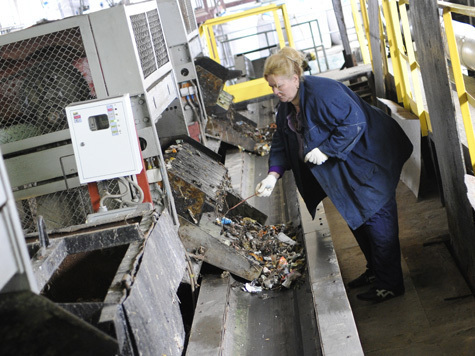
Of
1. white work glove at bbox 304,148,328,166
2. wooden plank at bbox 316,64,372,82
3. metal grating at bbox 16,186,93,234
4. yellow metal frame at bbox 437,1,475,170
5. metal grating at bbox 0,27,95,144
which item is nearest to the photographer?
yellow metal frame at bbox 437,1,475,170

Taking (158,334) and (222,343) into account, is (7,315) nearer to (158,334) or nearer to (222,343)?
(158,334)

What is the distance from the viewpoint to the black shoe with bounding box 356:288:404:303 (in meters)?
4.79

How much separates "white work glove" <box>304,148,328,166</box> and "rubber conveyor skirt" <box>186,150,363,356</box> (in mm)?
855

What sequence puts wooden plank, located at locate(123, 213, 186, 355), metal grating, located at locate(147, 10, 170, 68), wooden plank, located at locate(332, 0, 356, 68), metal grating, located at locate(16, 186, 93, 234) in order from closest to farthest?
wooden plank, located at locate(123, 213, 186, 355) → metal grating, located at locate(16, 186, 93, 234) → metal grating, located at locate(147, 10, 170, 68) → wooden plank, located at locate(332, 0, 356, 68)


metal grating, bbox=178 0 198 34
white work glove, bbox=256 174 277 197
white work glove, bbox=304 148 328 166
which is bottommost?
white work glove, bbox=256 174 277 197

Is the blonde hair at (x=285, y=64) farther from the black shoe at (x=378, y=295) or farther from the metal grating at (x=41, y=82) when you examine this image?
the black shoe at (x=378, y=295)

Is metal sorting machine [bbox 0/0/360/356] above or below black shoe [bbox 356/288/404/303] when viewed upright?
above

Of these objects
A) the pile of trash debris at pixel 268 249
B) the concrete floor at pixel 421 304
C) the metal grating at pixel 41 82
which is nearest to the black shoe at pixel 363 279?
the concrete floor at pixel 421 304

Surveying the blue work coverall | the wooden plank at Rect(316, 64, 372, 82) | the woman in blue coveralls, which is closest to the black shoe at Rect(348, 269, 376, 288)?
the woman in blue coveralls

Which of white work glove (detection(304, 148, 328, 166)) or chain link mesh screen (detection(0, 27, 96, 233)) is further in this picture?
white work glove (detection(304, 148, 328, 166))

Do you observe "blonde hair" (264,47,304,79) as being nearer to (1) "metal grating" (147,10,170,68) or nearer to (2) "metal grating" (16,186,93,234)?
(2) "metal grating" (16,186,93,234)

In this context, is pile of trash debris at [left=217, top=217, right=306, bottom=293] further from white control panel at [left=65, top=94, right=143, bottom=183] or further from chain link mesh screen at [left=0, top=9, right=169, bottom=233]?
white control panel at [left=65, top=94, right=143, bottom=183]

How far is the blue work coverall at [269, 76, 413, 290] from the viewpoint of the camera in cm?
427

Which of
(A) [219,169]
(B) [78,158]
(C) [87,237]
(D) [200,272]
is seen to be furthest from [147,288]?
(A) [219,169]
